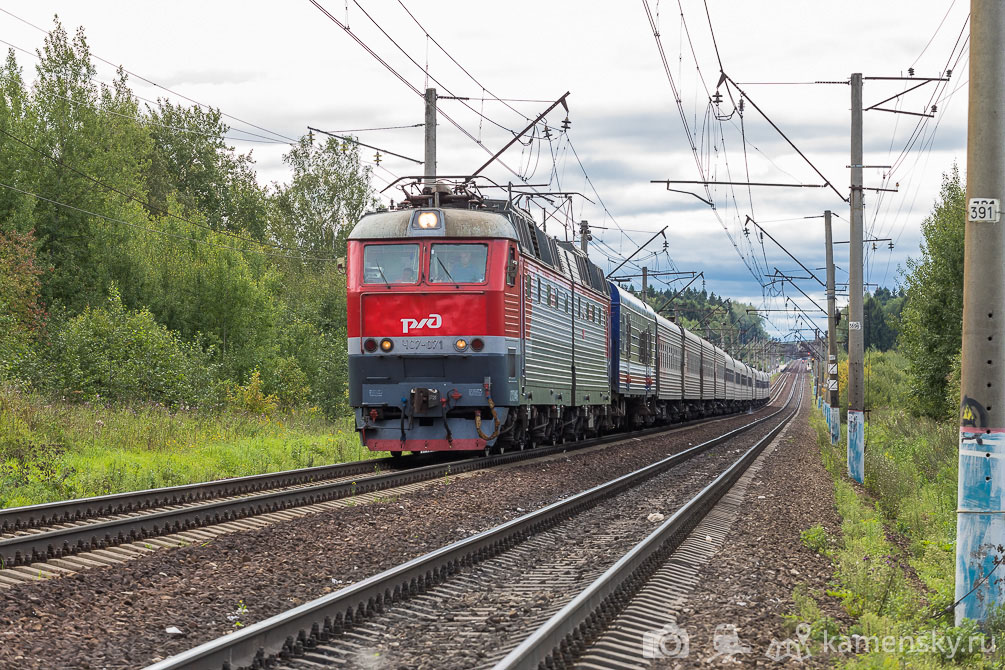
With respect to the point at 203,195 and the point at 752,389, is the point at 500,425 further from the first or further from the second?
the point at 752,389

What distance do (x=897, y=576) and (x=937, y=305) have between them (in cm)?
2615

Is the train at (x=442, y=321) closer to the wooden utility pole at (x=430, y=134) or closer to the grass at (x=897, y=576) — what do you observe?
the wooden utility pole at (x=430, y=134)

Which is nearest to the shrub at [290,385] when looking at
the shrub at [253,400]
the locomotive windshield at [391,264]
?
the shrub at [253,400]

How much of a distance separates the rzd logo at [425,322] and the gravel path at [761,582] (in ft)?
17.1

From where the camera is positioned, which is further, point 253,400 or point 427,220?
point 253,400

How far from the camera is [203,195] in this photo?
5975 cm

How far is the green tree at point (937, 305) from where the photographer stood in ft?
100

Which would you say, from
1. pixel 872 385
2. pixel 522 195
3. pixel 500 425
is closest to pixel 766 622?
pixel 500 425

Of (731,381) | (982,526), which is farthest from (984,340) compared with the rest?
(731,381)

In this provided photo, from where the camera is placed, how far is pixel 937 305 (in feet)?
102

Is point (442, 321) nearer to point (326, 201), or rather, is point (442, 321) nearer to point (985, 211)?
point (985, 211)

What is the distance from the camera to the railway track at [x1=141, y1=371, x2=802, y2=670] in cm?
544

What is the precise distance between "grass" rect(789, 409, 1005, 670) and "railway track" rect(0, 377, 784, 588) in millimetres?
5235

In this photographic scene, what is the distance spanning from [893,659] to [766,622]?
112 centimetres
